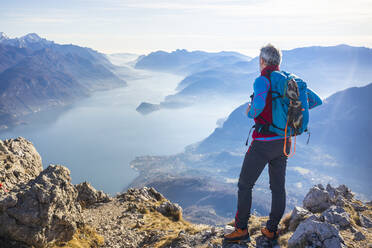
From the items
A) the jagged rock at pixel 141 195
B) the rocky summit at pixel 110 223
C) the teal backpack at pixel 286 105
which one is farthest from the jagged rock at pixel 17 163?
the teal backpack at pixel 286 105

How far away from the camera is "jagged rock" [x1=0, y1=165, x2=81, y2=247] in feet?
20.7

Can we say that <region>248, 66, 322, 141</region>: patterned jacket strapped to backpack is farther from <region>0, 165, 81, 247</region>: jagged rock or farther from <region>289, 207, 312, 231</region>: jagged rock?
<region>0, 165, 81, 247</region>: jagged rock

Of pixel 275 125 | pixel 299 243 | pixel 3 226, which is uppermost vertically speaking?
pixel 275 125

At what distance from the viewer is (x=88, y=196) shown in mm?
13836

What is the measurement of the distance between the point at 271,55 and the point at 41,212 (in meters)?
6.39

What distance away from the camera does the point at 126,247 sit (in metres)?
8.66

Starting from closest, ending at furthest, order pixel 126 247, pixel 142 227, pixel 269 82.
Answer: pixel 269 82 < pixel 126 247 < pixel 142 227

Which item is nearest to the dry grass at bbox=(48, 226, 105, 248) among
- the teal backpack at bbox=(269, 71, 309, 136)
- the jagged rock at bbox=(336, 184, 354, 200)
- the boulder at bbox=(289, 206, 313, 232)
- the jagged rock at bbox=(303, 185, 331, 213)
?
the boulder at bbox=(289, 206, 313, 232)

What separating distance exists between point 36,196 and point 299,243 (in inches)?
241

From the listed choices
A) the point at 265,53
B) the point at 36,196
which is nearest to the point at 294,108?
the point at 265,53

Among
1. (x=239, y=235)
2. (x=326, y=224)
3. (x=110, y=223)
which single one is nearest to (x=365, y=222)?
(x=326, y=224)

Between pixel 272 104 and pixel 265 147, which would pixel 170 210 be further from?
pixel 272 104

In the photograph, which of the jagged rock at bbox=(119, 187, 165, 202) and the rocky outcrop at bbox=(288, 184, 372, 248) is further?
the jagged rock at bbox=(119, 187, 165, 202)

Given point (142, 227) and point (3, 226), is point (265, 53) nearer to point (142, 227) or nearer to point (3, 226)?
point (3, 226)
